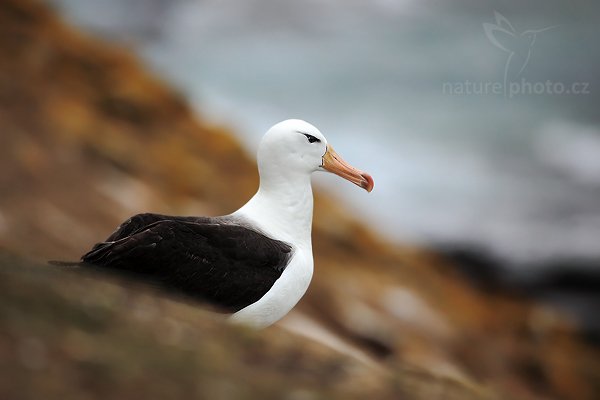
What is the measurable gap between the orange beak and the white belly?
2.32 feet

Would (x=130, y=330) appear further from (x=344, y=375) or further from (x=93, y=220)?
(x=93, y=220)

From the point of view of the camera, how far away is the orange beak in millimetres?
4719

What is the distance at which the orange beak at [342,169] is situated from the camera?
4.72 metres

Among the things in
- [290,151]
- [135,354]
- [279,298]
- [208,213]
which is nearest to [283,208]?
[290,151]

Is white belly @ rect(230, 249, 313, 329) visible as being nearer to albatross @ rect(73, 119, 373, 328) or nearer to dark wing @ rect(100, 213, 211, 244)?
albatross @ rect(73, 119, 373, 328)

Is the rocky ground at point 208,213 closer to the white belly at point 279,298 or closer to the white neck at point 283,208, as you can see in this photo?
the white belly at point 279,298

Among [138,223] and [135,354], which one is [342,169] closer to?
[138,223]

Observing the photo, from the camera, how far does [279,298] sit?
407 cm

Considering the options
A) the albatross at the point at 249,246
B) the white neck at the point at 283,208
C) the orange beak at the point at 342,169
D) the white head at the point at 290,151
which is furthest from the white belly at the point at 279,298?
the orange beak at the point at 342,169

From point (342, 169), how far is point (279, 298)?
1021 millimetres

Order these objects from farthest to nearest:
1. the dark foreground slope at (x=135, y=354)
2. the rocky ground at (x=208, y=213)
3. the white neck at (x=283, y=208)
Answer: the white neck at (x=283, y=208)
the rocky ground at (x=208, y=213)
the dark foreground slope at (x=135, y=354)

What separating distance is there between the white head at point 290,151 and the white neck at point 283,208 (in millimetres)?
23

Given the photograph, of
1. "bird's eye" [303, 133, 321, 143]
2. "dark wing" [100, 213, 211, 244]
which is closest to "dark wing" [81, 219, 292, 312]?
"dark wing" [100, 213, 211, 244]

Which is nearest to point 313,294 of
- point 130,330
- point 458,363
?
point 458,363
